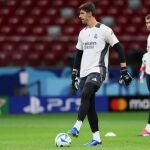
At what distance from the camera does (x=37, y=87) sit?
2030 centimetres

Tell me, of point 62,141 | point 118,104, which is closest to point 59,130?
point 62,141

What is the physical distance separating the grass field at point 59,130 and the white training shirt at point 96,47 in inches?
48.4

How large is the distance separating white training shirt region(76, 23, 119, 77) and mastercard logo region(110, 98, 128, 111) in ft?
34.1

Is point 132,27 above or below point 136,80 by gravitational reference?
above

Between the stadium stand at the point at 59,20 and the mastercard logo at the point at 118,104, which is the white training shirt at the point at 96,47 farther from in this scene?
the stadium stand at the point at 59,20

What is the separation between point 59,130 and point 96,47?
4030 millimetres

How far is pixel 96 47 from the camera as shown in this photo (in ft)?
34.2

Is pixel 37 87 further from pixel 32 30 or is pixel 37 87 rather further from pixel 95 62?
pixel 95 62

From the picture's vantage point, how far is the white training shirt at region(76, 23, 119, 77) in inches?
409

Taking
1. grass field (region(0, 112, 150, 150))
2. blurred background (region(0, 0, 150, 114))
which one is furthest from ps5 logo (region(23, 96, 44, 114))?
grass field (region(0, 112, 150, 150))

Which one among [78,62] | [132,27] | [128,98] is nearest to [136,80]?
[128,98]

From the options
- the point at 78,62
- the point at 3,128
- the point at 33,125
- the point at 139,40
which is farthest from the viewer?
the point at 139,40

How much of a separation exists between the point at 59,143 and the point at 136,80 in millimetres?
11056

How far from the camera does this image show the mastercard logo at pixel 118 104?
2081cm
